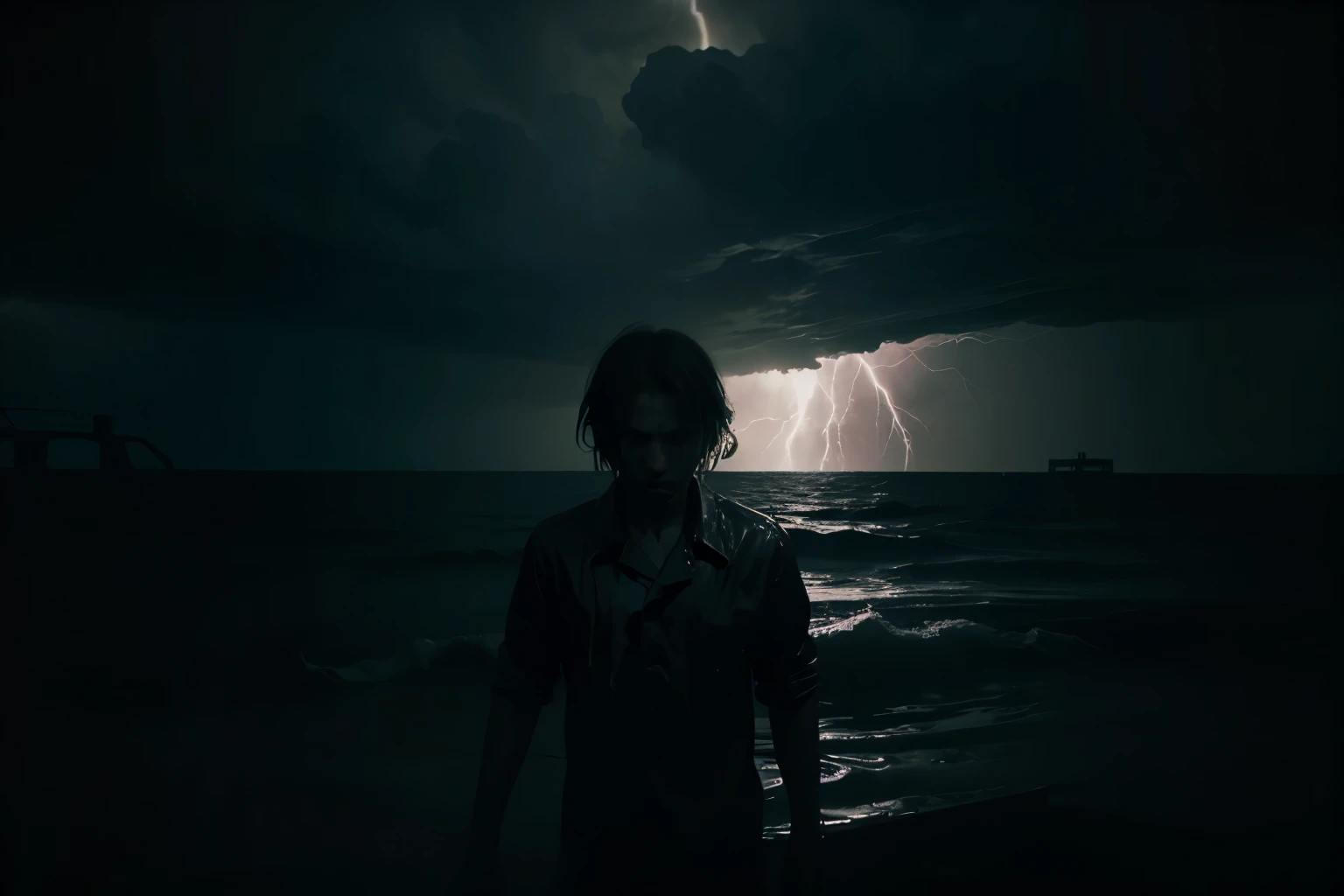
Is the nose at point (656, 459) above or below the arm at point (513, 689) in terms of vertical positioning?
above

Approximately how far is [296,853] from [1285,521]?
129 feet

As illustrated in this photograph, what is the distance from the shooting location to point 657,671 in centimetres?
125

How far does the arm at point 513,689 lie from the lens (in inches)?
51.1

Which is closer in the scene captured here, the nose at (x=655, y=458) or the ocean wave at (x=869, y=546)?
the nose at (x=655, y=458)

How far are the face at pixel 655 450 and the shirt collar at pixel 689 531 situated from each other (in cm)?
6

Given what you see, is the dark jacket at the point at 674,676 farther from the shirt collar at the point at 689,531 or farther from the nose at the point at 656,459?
the nose at the point at 656,459

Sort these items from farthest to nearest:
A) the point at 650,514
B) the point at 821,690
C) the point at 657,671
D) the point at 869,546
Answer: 1. the point at 869,546
2. the point at 821,690
3. the point at 650,514
4. the point at 657,671

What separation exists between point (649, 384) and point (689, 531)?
0.35 m

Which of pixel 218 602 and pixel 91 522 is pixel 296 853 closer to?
pixel 218 602

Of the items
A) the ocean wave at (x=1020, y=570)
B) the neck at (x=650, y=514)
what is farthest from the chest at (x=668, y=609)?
the ocean wave at (x=1020, y=570)

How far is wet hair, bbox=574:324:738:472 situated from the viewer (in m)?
1.31

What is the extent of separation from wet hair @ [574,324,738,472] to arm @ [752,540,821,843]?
0.39 m

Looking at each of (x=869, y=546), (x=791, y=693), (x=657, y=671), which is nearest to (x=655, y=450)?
(x=657, y=671)

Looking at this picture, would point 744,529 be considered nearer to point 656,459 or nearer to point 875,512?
point 656,459
